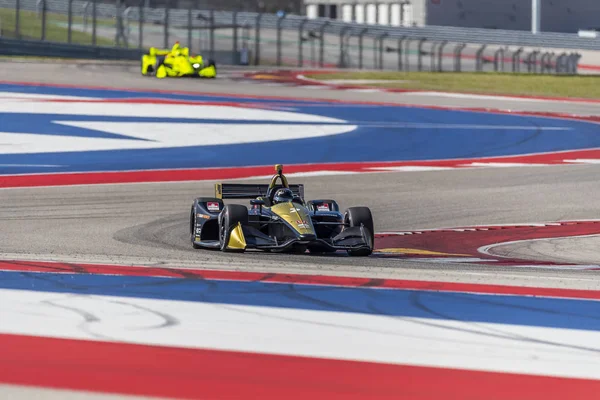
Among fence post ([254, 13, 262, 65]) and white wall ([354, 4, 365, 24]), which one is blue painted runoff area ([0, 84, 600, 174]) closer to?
fence post ([254, 13, 262, 65])

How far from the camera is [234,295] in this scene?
28.3ft

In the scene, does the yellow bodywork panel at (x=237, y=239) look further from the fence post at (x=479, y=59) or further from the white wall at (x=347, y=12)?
the white wall at (x=347, y=12)

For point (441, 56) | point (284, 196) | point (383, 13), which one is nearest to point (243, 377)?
point (284, 196)

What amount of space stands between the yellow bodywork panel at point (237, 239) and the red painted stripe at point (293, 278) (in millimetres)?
1523

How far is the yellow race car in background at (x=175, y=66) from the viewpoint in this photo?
3862 cm

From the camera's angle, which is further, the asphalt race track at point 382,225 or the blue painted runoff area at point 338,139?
the blue painted runoff area at point 338,139

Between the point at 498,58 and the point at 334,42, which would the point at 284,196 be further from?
Answer: the point at 334,42

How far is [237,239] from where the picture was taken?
11.4 metres

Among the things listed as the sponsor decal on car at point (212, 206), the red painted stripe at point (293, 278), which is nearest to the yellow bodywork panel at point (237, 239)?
the sponsor decal on car at point (212, 206)

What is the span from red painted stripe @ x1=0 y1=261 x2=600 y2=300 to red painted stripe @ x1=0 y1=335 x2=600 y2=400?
254cm

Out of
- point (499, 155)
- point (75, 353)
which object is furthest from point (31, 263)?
point (499, 155)

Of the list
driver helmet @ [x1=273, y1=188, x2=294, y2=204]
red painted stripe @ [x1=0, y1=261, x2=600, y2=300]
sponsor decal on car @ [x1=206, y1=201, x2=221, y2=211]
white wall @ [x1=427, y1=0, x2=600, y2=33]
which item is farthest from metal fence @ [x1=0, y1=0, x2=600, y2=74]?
red painted stripe @ [x1=0, y1=261, x2=600, y2=300]

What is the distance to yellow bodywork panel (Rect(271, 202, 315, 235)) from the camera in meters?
11.3

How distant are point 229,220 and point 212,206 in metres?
0.95
